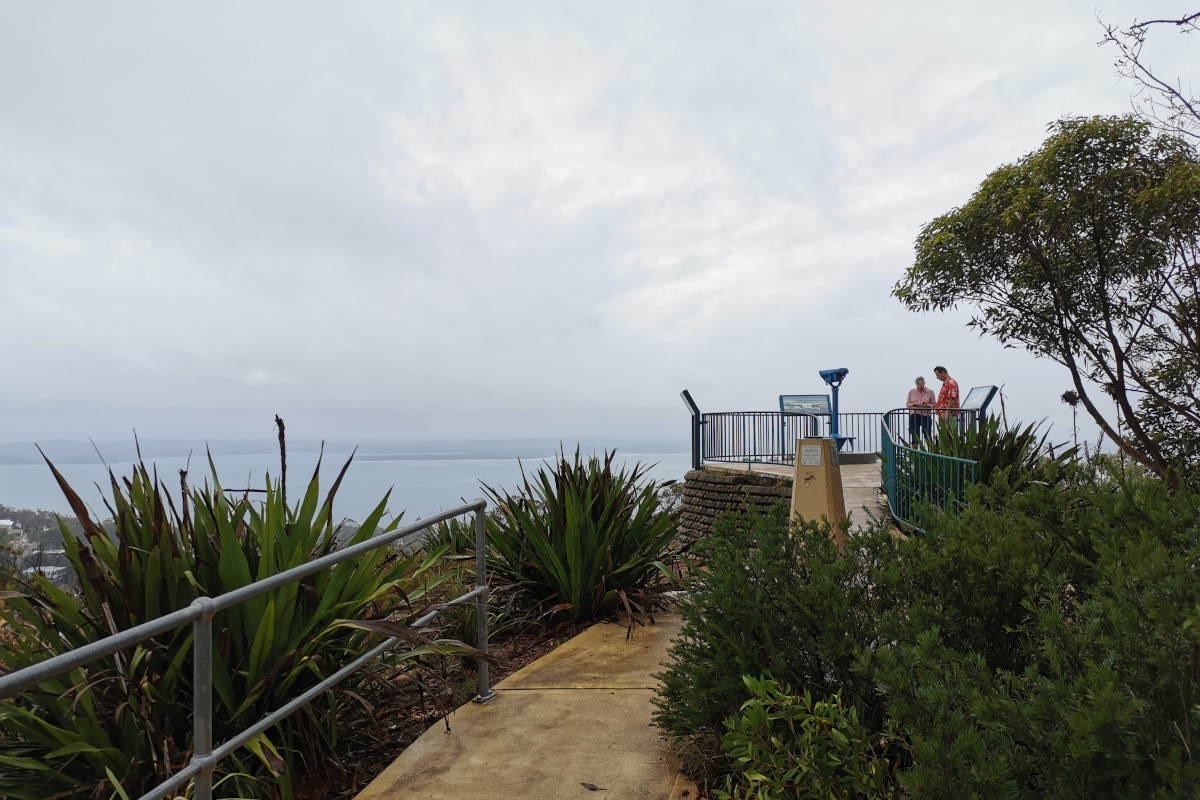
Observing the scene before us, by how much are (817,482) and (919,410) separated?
8.04 metres

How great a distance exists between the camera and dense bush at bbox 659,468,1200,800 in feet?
4.97

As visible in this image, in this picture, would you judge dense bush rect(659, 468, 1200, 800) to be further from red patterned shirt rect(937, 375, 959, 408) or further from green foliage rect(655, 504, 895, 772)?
red patterned shirt rect(937, 375, 959, 408)

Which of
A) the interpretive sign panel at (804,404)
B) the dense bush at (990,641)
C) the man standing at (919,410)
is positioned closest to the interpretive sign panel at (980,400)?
the man standing at (919,410)

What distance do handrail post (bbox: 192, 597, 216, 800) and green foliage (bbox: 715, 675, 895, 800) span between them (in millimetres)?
1433

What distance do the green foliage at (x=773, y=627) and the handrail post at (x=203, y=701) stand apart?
1.66 metres

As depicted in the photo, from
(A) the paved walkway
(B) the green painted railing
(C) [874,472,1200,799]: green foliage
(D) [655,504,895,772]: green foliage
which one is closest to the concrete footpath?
(A) the paved walkway

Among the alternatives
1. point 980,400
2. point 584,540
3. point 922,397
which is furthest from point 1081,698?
point 922,397

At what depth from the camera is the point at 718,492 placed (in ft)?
57.9

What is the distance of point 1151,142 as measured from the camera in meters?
13.0

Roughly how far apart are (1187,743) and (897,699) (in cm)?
53

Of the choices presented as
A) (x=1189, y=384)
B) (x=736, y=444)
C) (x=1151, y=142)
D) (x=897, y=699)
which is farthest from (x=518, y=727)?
(x=736, y=444)

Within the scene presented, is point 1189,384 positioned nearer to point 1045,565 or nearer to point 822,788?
point 1045,565

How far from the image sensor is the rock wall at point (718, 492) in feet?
52.3

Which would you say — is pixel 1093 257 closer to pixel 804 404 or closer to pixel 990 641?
pixel 804 404
